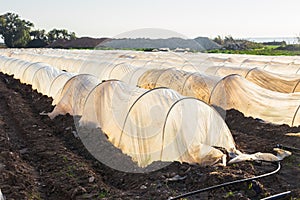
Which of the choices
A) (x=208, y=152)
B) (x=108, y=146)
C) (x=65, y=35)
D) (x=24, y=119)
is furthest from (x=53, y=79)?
(x=65, y=35)

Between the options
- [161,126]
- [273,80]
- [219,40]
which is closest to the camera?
[161,126]

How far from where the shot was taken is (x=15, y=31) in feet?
222

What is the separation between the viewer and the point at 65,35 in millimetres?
71438

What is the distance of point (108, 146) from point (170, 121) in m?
1.60

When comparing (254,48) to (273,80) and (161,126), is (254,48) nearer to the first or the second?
(273,80)

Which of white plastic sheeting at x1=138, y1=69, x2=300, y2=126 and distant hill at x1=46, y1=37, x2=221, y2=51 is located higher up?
white plastic sheeting at x1=138, y1=69, x2=300, y2=126

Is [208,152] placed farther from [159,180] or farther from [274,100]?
[274,100]

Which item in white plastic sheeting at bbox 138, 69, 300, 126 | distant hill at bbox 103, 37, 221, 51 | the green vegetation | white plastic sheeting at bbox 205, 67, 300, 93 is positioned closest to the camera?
white plastic sheeting at bbox 138, 69, 300, 126

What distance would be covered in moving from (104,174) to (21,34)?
64.6 metres

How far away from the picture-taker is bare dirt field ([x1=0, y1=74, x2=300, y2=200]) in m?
5.89

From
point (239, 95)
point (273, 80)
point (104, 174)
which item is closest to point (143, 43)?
point (273, 80)

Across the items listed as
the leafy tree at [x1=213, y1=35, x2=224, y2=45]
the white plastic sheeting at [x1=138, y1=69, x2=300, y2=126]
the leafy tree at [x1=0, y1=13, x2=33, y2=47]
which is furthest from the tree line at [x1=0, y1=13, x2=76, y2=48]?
the white plastic sheeting at [x1=138, y1=69, x2=300, y2=126]

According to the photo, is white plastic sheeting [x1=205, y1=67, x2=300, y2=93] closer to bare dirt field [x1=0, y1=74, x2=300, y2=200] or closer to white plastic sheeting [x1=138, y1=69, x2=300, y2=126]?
white plastic sheeting [x1=138, y1=69, x2=300, y2=126]

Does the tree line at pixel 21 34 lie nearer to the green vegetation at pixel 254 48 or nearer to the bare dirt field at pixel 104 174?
the green vegetation at pixel 254 48
